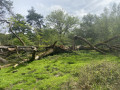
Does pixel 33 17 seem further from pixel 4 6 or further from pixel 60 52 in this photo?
pixel 60 52

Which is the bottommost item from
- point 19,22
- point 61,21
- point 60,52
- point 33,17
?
point 60,52

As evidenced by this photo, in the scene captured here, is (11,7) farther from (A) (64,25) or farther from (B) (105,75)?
(B) (105,75)

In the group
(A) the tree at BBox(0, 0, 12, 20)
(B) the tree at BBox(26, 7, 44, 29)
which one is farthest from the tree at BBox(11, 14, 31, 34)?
(B) the tree at BBox(26, 7, 44, 29)

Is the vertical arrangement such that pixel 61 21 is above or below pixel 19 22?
above

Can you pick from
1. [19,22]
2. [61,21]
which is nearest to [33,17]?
[61,21]

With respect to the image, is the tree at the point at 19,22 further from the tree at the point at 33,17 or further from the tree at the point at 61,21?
the tree at the point at 33,17

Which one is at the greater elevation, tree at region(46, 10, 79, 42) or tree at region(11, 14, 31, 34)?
tree at region(46, 10, 79, 42)

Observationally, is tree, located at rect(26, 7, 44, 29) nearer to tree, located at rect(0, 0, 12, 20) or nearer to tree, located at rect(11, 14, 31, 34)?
tree, located at rect(0, 0, 12, 20)

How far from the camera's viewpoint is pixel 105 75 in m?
2.54

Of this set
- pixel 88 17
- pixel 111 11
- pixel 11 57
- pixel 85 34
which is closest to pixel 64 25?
pixel 85 34

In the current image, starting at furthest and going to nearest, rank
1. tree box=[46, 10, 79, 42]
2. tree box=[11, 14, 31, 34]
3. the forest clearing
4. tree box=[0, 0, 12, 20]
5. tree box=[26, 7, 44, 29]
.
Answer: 1. tree box=[26, 7, 44, 29]
2. tree box=[46, 10, 79, 42]
3. tree box=[0, 0, 12, 20]
4. tree box=[11, 14, 31, 34]
5. the forest clearing

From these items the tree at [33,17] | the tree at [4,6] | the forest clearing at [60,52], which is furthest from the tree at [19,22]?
the tree at [33,17]

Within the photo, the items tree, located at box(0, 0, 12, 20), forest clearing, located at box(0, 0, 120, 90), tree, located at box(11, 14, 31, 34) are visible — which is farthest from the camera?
tree, located at box(0, 0, 12, 20)

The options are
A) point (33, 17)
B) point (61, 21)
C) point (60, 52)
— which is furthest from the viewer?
point (33, 17)
